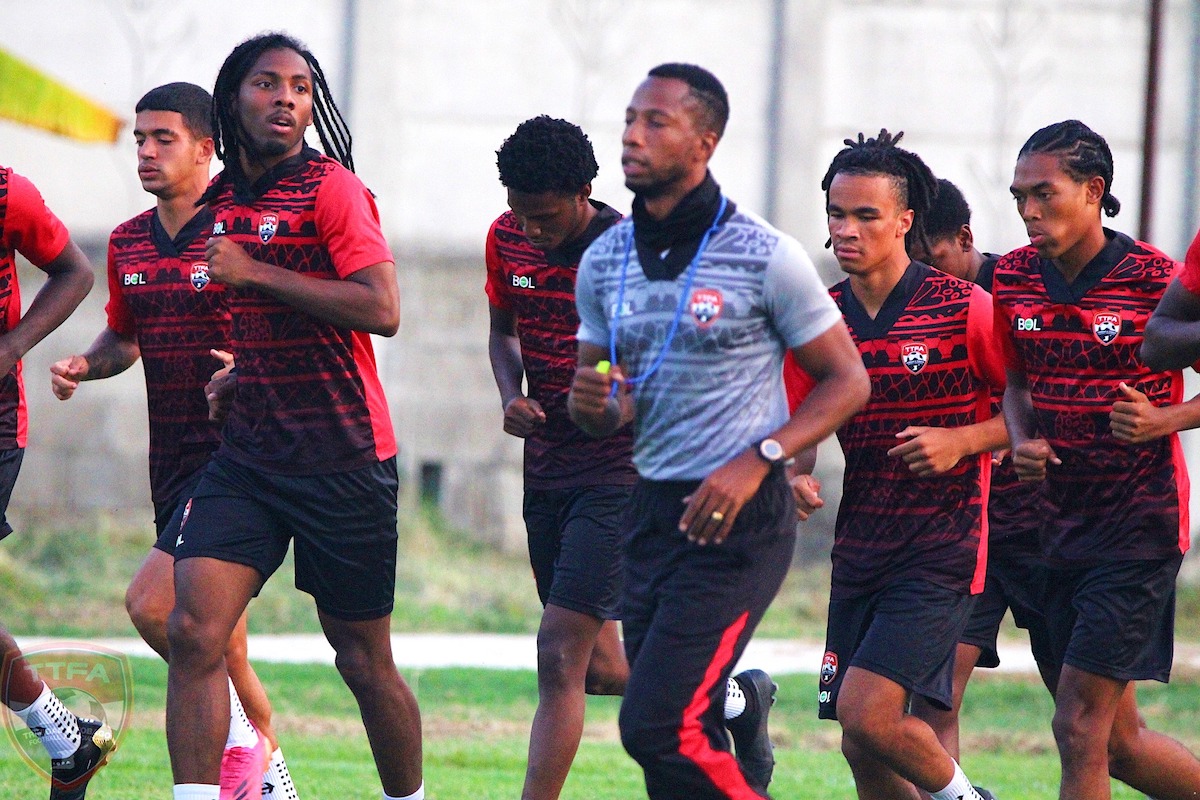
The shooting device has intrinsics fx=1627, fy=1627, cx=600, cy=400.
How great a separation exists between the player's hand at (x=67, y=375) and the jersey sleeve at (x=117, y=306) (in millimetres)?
298

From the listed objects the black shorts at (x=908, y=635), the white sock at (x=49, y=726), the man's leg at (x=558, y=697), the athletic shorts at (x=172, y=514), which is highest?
Result: the athletic shorts at (x=172, y=514)

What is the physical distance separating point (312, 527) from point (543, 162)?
58.7 inches

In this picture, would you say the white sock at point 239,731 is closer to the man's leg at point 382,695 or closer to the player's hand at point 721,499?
the man's leg at point 382,695

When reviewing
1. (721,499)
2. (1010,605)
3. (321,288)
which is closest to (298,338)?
(321,288)

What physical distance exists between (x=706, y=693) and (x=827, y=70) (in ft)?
35.7

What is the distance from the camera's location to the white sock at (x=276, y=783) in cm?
590

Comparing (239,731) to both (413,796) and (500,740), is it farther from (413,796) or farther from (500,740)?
(500,740)

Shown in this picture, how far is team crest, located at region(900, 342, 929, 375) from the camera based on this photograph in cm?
533

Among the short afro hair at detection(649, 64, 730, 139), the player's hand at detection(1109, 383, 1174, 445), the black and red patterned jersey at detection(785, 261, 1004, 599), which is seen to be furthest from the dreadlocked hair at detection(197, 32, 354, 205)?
the player's hand at detection(1109, 383, 1174, 445)

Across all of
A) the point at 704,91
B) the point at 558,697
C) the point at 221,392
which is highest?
the point at 704,91

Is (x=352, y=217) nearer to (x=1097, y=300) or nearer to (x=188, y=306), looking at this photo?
(x=188, y=306)

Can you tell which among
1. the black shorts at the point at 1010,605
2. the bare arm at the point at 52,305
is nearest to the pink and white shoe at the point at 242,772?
the bare arm at the point at 52,305

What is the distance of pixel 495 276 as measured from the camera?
632cm

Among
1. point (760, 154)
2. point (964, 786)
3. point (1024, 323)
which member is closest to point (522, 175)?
point (1024, 323)
